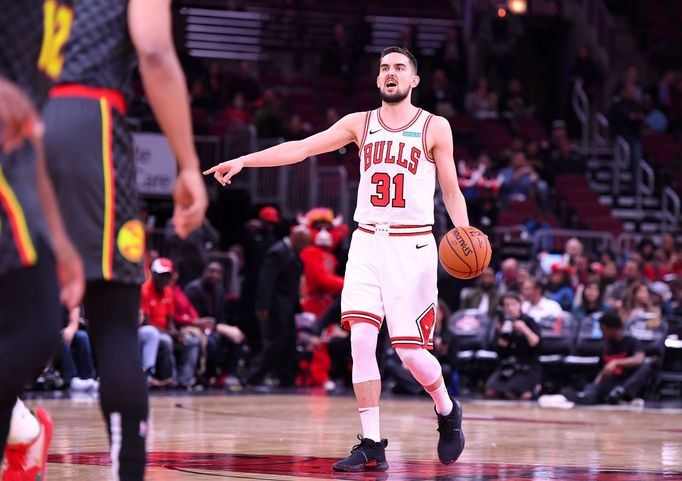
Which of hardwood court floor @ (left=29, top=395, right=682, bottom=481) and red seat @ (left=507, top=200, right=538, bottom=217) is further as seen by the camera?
red seat @ (left=507, top=200, right=538, bottom=217)

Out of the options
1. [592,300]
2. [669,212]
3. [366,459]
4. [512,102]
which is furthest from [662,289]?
[366,459]

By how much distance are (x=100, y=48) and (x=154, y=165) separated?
51.9ft

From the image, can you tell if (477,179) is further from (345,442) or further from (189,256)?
(345,442)

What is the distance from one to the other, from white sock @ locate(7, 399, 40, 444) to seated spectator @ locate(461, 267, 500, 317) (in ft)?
41.4

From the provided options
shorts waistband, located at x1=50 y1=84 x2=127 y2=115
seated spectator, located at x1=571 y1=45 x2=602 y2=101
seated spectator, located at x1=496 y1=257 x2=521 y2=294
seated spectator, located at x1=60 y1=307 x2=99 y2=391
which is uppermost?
seated spectator, located at x1=571 y1=45 x2=602 y2=101

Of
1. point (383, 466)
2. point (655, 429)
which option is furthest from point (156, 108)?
point (655, 429)

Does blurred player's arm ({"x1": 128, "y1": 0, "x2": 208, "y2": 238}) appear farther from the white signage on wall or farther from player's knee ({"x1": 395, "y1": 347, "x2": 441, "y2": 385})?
the white signage on wall

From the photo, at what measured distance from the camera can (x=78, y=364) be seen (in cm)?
1441

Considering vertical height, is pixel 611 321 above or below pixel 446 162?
below

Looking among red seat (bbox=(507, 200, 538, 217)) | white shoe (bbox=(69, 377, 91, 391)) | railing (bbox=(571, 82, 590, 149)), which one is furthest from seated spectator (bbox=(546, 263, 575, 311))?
railing (bbox=(571, 82, 590, 149))

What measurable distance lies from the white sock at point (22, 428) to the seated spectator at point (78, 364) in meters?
9.54

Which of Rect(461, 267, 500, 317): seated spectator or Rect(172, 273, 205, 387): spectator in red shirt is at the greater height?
Rect(461, 267, 500, 317): seated spectator

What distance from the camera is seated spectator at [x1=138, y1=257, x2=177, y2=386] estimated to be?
1470 centimetres

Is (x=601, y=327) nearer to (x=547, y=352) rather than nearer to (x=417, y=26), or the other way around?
(x=547, y=352)
